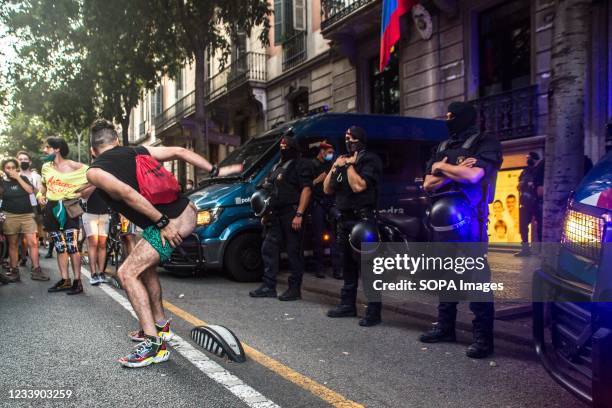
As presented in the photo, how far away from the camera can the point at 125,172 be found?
380 cm

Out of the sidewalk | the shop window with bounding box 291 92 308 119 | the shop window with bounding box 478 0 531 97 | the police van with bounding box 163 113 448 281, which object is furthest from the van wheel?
the shop window with bounding box 291 92 308 119

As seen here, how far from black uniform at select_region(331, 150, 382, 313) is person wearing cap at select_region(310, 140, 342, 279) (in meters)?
2.33

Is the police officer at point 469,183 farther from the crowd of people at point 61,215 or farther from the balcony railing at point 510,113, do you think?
the balcony railing at point 510,113

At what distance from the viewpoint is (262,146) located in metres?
8.23

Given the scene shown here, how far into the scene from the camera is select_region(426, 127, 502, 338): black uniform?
13.2 ft

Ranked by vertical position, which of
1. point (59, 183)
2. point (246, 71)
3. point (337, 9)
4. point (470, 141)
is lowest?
point (59, 183)

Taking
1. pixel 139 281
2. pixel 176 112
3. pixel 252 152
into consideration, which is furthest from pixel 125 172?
pixel 176 112

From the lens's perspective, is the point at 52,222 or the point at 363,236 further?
the point at 52,222

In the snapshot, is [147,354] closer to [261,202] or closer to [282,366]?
[282,366]

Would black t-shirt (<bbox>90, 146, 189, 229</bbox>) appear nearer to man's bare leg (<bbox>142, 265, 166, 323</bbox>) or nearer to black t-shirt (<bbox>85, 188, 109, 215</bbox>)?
man's bare leg (<bbox>142, 265, 166, 323</bbox>)

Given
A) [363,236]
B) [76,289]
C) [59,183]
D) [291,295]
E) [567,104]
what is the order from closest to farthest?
1. [567,104]
2. [363,236]
3. [291,295]
4. [76,289]
5. [59,183]

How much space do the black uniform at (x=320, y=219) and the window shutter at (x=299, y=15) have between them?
11.8m

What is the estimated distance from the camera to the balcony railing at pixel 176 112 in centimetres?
2789

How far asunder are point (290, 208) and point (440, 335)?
8.32 feet
